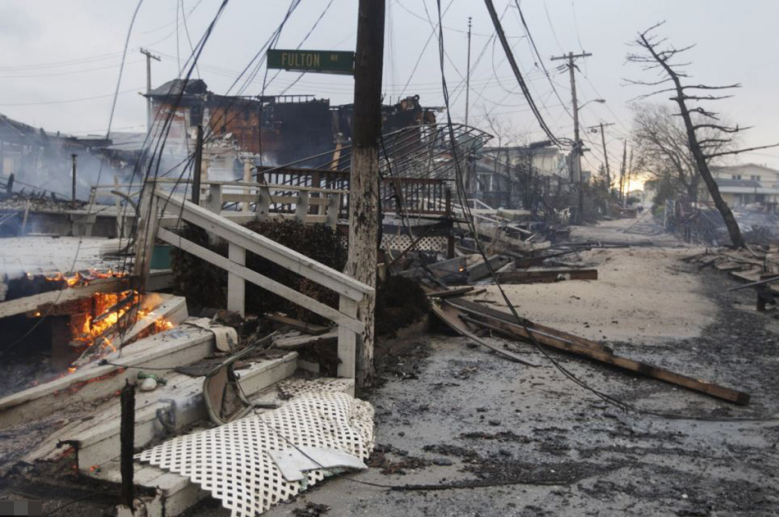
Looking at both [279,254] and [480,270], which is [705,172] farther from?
[279,254]

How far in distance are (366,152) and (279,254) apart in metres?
1.57

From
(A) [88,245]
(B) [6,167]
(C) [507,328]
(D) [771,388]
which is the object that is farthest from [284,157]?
(D) [771,388]

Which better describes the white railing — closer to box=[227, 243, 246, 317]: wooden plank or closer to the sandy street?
box=[227, 243, 246, 317]: wooden plank

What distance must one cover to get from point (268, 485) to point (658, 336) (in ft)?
28.8

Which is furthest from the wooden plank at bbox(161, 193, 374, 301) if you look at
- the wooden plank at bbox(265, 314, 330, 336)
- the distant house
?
the distant house

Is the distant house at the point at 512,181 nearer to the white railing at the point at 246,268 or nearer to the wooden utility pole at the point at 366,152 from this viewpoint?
the wooden utility pole at the point at 366,152

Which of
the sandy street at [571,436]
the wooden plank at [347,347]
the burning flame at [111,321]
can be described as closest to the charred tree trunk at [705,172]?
the sandy street at [571,436]

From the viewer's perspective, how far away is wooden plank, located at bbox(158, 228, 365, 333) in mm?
6746

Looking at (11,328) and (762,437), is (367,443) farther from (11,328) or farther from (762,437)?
(11,328)

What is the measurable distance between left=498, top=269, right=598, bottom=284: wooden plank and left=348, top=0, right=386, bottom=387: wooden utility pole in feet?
32.1

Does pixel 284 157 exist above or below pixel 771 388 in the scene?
above

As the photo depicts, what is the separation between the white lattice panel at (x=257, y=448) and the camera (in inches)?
161

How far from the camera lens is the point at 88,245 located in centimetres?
Answer: 1478

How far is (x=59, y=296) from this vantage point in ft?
23.5
